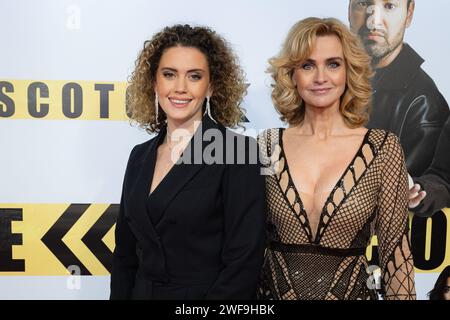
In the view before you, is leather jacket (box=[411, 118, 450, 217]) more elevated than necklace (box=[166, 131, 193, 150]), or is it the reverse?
necklace (box=[166, 131, 193, 150])

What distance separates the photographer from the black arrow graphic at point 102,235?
2.02 meters

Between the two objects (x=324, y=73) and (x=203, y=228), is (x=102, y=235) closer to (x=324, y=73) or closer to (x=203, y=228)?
(x=203, y=228)

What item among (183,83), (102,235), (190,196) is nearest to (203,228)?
(190,196)

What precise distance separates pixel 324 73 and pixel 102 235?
1282 mm

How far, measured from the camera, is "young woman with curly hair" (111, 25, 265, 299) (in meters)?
1.28

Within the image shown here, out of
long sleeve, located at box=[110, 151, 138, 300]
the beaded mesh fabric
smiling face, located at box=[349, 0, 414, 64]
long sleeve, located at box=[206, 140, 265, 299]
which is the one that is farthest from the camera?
smiling face, located at box=[349, 0, 414, 64]

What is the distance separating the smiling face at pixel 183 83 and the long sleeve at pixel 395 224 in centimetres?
65

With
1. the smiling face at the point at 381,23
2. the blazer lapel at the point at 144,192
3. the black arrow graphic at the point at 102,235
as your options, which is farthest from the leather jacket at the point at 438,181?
A: the black arrow graphic at the point at 102,235

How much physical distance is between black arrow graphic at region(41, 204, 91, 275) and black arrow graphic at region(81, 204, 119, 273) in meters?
0.09

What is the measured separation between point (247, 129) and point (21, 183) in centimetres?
109

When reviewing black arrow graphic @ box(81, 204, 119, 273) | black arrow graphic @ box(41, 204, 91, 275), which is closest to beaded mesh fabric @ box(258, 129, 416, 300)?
black arrow graphic @ box(81, 204, 119, 273)

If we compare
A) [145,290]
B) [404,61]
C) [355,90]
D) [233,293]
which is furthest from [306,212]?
[404,61]

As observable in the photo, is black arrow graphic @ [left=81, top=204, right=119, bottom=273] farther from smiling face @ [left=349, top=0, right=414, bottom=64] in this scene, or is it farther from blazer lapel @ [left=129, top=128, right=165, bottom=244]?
smiling face @ [left=349, top=0, right=414, bottom=64]

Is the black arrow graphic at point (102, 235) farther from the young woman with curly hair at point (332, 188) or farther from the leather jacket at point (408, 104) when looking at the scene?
the leather jacket at point (408, 104)
